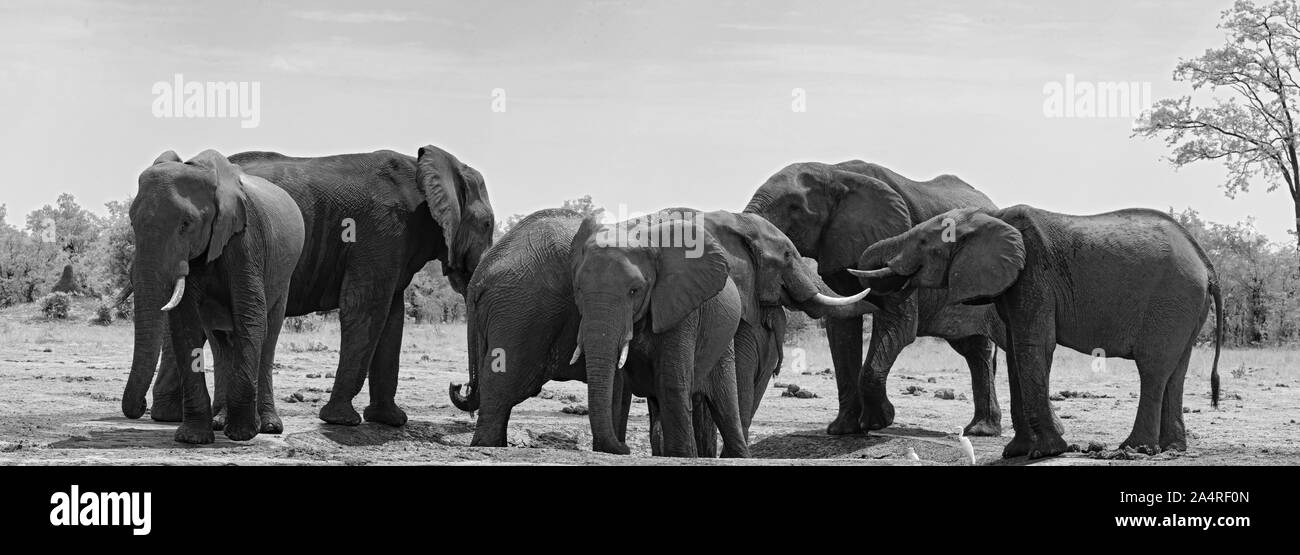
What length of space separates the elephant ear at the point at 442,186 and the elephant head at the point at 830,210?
8.96 feet

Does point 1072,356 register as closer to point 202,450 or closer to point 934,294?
point 934,294

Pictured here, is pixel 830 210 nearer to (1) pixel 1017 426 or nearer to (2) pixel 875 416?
(2) pixel 875 416

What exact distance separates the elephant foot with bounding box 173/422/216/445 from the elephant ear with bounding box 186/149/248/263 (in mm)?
1257

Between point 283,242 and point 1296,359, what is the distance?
68.6 feet

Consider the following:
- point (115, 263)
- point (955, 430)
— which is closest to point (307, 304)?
point (955, 430)

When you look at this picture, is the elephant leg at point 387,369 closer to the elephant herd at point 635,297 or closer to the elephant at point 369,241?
the elephant at point 369,241

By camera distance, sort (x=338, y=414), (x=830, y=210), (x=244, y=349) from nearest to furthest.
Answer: (x=244, y=349) < (x=338, y=414) < (x=830, y=210)

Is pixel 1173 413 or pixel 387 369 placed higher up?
pixel 387 369

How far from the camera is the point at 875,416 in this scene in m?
15.6

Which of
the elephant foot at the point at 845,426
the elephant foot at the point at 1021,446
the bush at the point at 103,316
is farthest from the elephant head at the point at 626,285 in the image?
the bush at the point at 103,316

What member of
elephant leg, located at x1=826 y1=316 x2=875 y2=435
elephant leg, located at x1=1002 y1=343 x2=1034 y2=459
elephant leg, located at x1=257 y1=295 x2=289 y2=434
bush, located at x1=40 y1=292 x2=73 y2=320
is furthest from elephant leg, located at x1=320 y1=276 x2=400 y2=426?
bush, located at x1=40 y1=292 x2=73 y2=320

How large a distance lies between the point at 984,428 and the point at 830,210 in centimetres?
265

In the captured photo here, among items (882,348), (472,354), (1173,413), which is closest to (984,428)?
(882,348)

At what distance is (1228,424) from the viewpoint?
1803 centimetres
